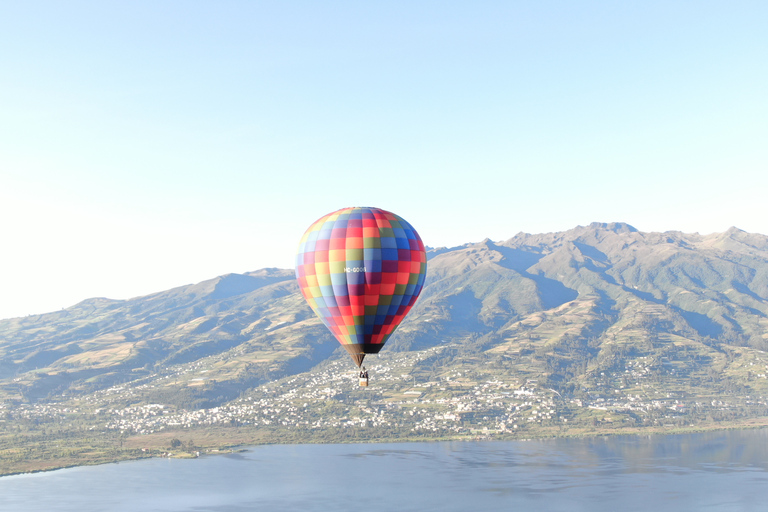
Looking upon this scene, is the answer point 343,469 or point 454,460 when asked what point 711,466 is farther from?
point 343,469

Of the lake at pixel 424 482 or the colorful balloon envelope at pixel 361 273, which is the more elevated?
the colorful balloon envelope at pixel 361 273

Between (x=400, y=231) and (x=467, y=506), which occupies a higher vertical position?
(x=400, y=231)

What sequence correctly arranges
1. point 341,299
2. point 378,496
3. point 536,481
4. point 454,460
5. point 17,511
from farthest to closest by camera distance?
point 454,460 → point 536,481 → point 378,496 → point 17,511 → point 341,299

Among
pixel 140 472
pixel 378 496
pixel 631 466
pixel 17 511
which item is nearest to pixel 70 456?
pixel 140 472

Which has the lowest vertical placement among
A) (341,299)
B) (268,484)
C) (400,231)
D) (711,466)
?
(711,466)

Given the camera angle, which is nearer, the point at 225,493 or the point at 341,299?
the point at 341,299

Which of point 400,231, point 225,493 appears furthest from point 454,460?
point 400,231

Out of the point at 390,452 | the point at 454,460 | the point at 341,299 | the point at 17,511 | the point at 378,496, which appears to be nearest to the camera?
the point at 341,299
